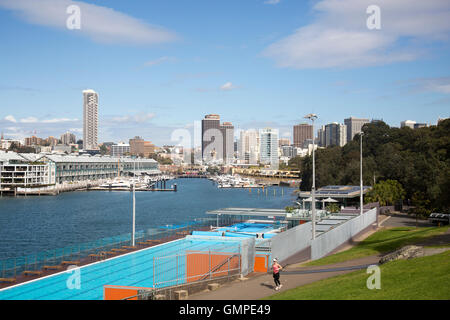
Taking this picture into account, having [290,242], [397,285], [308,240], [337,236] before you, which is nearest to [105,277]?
[290,242]

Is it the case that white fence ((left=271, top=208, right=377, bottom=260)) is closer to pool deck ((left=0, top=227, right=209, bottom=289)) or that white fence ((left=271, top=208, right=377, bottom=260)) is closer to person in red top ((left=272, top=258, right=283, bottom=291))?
person in red top ((left=272, top=258, right=283, bottom=291))

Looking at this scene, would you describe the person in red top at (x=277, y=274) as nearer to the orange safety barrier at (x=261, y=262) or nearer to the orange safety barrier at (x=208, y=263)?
the orange safety barrier at (x=208, y=263)

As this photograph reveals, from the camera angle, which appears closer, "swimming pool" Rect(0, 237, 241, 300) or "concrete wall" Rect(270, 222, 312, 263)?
"swimming pool" Rect(0, 237, 241, 300)

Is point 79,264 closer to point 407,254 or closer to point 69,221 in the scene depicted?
point 407,254

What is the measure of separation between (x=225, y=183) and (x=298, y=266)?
141 meters

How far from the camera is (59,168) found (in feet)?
411

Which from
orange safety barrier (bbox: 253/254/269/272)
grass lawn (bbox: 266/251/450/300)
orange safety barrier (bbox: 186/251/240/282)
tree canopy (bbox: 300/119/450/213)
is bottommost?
orange safety barrier (bbox: 253/254/269/272)

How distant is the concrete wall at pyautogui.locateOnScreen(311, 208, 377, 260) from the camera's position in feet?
80.7

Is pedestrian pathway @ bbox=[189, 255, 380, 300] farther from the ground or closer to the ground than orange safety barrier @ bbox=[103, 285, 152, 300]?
farther from the ground

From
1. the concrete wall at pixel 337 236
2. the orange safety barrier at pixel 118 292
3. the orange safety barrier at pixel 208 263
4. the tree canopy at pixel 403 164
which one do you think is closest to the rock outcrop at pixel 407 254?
the orange safety barrier at pixel 208 263

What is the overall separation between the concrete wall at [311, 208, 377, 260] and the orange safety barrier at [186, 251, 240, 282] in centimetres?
578

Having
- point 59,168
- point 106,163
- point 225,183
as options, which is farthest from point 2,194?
point 225,183

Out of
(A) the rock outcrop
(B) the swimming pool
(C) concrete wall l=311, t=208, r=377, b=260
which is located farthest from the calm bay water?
(A) the rock outcrop

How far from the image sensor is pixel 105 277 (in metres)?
22.2
